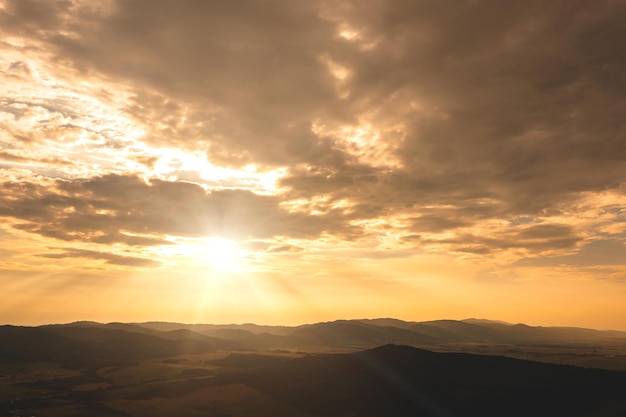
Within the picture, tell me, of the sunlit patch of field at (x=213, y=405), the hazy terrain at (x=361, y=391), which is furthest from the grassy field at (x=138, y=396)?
the hazy terrain at (x=361, y=391)

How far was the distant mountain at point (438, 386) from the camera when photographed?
343ft

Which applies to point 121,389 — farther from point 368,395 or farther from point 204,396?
point 368,395

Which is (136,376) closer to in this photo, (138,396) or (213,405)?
(138,396)

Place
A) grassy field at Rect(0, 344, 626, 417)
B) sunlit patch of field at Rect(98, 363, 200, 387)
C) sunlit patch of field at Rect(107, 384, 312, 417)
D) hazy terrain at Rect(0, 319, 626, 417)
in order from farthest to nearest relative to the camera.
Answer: sunlit patch of field at Rect(98, 363, 200, 387) < grassy field at Rect(0, 344, 626, 417) < sunlit patch of field at Rect(107, 384, 312, 417) < hazy terrain at Rect(0, 319, 626, 417)

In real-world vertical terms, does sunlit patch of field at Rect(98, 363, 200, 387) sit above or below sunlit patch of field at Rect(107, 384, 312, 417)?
above

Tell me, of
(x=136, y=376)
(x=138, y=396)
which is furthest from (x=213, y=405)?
(x=136, y=376)

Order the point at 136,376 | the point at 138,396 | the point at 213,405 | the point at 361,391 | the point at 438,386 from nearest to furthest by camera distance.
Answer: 1. the point at 213,405
2. the point at 438,386
3. the point at 361,391
4. the point at 138,396
5. the point at 136,376

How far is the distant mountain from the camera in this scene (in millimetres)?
104500

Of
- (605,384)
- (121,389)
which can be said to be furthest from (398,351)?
(121,389)

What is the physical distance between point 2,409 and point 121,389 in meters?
36.7

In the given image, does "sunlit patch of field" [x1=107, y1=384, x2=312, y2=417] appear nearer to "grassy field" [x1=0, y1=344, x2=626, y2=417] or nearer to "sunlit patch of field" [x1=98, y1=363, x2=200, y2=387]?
"grassy field" [x1=0, y1=344, x2=626, y2=417]

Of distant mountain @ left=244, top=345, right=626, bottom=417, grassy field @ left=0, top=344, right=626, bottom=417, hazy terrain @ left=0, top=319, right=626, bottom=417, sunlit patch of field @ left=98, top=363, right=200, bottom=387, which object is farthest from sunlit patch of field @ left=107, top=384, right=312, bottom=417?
sunlit patch of field @ left=98, top=363, right=200, bottom=387

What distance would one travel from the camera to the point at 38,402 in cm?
13862

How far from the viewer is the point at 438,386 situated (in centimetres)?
12750
